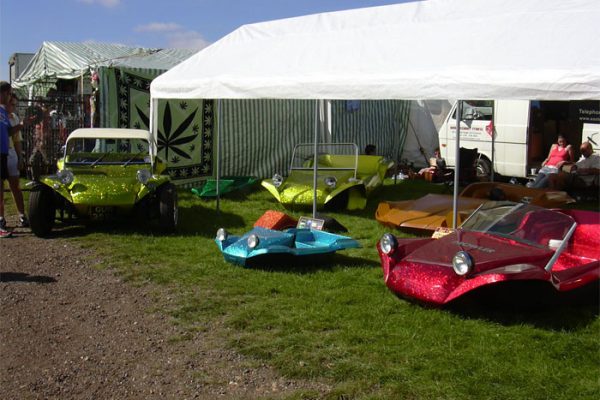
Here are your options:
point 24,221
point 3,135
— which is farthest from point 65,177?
point 24,221

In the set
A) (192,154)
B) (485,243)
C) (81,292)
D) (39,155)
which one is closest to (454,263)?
(485,243)

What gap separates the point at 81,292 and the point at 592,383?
4044mm

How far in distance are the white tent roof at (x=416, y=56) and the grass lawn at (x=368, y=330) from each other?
1.83m

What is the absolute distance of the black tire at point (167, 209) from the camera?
25.3 ft

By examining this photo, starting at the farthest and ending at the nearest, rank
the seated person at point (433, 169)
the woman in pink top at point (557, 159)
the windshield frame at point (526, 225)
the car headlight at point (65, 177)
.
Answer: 1. the seated person at point (433, 169)
2. the woman in pink top at point (557, 159)
3. the car headlight at point (65, 177)
4. the windshield frame at point (526, 225)

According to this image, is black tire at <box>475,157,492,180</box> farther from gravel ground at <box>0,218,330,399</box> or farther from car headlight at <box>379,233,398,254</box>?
gravel ground at <box>0,218,330,399</box>

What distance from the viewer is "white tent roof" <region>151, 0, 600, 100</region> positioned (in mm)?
5668

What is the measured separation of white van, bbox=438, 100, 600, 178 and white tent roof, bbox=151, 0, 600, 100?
5162mm

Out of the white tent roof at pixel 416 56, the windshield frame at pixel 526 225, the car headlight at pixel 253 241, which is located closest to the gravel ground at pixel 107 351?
the car headlight at pixel 253 241

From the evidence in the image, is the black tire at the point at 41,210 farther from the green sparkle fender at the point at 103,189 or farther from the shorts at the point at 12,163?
the shorts at the point at 12,163

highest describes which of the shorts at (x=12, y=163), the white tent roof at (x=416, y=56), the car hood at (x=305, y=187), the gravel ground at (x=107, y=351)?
the white tent roof at (x=416, y=56)

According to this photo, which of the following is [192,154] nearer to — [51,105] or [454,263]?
[51,105]

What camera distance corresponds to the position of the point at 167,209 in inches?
303

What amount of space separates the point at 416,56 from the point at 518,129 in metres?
7.11
